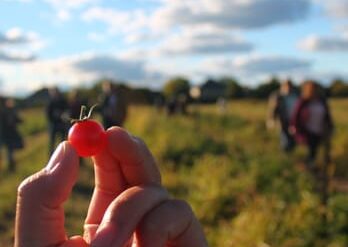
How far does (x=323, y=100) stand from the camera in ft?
34.5

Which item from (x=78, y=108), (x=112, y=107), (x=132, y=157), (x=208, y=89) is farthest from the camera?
(x=208, y=89)

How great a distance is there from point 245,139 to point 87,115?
660 inches

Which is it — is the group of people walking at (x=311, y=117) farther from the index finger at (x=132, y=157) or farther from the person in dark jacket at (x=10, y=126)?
the index finger at (x=132, y=157)

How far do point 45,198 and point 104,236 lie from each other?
0.52 ft

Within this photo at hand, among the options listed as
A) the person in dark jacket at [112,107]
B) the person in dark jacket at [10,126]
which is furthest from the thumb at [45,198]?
the person in dark jacket at [10,126]

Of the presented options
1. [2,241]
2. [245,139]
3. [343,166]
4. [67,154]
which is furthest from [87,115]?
[245,139]

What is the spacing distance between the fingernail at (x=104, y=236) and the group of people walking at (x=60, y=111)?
35.0 ft

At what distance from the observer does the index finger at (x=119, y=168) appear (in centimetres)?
150

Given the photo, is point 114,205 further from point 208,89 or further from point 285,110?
point 208,89

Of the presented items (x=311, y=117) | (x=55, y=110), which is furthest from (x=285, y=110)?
(x=55, y=110)

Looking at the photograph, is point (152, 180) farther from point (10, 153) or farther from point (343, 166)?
point (10, 153)

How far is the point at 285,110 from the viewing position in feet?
A: 40.5

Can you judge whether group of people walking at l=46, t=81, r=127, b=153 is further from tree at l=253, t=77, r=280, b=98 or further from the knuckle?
tree at l=253, t=77, r=280, b=98

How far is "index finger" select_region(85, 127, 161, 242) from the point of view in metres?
1.50
